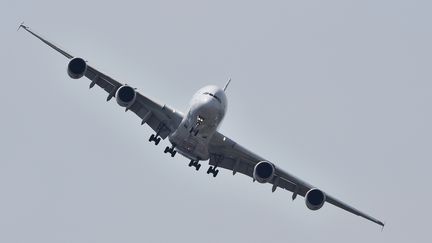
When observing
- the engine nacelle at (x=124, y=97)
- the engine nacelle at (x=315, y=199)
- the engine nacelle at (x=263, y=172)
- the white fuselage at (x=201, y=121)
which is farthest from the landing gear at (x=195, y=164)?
the engine nacelle at (x=315, y=199)

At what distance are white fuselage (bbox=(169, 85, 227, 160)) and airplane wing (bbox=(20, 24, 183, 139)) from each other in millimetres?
1142

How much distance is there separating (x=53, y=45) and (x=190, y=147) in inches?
412

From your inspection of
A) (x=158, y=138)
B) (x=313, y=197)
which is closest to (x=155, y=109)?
(x=158, y=138)

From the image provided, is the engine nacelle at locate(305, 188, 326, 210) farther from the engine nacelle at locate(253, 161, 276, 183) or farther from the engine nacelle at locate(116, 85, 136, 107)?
the engine nacelle at locate(116, 85, 136, 107)

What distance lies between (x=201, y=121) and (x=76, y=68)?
821 centimetres

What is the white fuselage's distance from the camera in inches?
2532

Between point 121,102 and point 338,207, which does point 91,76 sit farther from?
point 338,207

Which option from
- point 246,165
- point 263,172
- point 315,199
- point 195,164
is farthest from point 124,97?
point 315,199

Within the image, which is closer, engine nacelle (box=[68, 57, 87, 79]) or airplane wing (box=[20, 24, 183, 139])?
engine nacelle (box=[68, 57, 87, 79])

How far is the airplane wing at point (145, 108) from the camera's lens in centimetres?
6731

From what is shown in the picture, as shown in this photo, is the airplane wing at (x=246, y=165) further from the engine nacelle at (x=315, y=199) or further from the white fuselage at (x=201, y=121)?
the white fuselage at (x=201, y=121)

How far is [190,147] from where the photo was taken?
67812 millimetres

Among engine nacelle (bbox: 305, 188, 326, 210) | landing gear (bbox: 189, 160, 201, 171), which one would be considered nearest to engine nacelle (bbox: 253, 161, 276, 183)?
engine nacelle (bbox: 305, 188, 326, 210)

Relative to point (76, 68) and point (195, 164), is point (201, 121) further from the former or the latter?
point (76, 68)
